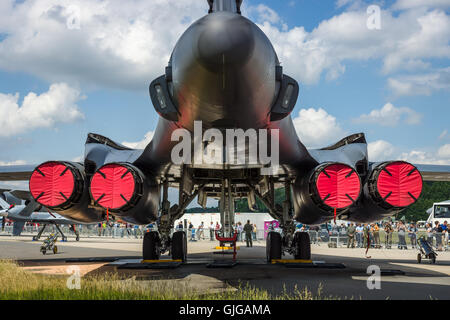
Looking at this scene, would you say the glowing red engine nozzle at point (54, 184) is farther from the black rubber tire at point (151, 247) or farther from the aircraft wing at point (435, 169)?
the aircraft wing at point (435, 169)

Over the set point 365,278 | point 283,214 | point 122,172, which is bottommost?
point 365,278

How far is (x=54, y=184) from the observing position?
25.0 ft

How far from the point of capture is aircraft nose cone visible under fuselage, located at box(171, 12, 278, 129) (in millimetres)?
4430

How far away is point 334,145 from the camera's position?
9.03 m

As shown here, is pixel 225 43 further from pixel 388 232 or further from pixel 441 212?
pixel 441 212

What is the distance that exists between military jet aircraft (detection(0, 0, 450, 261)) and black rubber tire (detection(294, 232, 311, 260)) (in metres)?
0.02

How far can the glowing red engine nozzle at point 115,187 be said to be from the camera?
7359mm

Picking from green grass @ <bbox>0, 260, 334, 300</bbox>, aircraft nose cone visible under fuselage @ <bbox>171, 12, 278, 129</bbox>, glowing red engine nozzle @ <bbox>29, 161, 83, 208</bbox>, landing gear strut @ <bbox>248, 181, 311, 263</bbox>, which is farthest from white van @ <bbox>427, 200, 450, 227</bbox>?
aircraft nose cone visible under fuselage @ <bbox>171, 12, 278, 129</bbox>

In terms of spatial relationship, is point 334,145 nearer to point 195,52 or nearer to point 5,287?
point 195,52

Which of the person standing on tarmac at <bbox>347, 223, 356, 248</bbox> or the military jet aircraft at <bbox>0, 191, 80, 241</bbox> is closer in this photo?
the person standing on tarmac at <bbox>347, 223, 356, 248</bbox>

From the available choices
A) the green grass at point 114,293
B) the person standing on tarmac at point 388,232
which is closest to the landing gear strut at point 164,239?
the green grass at point 114,293

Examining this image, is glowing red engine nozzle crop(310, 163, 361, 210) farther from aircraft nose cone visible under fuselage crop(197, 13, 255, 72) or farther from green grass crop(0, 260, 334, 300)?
aircraft nose cone visible under fuselage crop(197, 13, 255, 72)
